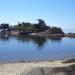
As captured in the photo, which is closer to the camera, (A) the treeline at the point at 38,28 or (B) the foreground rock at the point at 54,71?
(B) the foreground rock at the point at 54,71

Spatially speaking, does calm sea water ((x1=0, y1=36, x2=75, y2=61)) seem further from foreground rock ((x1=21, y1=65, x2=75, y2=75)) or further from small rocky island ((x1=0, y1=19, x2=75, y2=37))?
small rocky island ((x1=0, y1=19, x2=75, y2=37))

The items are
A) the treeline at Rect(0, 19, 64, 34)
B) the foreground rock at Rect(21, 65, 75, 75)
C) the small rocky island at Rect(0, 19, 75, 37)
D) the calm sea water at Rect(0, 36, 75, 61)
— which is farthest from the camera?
the treeline at Rect(0, 19, 64, 34)

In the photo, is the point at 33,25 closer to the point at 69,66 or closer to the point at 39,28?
the point at 39,28

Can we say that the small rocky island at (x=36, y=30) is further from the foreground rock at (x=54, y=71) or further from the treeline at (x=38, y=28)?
the foreground rock at (x=54, y=71)

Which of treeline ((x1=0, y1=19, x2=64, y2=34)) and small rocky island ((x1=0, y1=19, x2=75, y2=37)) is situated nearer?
small rocky island ((x1=0, y1=19, x2=75, y2=37))

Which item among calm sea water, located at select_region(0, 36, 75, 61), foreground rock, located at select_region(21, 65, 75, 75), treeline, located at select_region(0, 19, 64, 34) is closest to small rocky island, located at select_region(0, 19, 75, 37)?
treeline, located at select_region(0, 19, 64, 34)

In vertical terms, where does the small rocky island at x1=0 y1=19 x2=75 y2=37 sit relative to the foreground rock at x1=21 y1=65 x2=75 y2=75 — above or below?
below

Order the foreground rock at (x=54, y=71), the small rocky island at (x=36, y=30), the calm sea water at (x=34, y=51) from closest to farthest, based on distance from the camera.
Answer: the foreground rock at (x=54, y=71) → the calm sea water at (x=34, y=51) → the small rocky island at (x=36, y=30)

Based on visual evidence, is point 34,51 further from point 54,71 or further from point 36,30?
point 36,30

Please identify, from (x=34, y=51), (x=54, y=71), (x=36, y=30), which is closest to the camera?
(x=54, y=71)

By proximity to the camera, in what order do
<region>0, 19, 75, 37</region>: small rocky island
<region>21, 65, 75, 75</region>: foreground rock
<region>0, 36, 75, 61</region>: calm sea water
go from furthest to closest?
<region>0, 19, 75, 37</region>: small rocky island
<region>0, 36, 75, 61</region>: calm sea water
<region>21, 65, 75, 75</region>: foreground rock

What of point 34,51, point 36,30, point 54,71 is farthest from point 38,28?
point 54,71

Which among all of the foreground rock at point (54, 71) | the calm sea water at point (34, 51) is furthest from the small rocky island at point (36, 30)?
the foreground rock at point (54, 71)

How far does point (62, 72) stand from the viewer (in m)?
13.0
